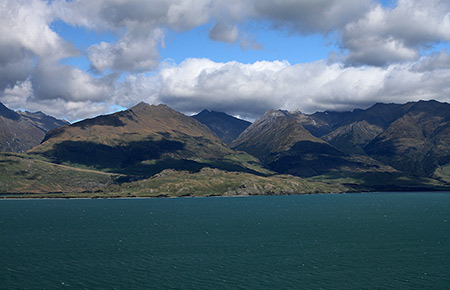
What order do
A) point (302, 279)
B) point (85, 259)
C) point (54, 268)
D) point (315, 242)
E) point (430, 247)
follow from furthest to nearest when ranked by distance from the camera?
point (315, 242) < point (430, 247) < point (85, 259) < point (54, 268) < point (302, 279)

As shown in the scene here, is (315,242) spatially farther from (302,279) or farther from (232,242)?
(302,279)

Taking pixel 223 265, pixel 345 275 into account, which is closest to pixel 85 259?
pixel 223 265

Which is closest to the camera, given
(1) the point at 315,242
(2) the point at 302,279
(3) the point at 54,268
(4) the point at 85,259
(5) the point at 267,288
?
(5) the point at 267,288

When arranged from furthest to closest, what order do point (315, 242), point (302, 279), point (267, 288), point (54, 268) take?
point (315, 242), point (54, 268), point (302, 279), point (267, 288)

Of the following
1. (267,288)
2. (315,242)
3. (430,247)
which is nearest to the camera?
(267,288)

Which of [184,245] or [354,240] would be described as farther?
[354,240]

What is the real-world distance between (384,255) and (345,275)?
31236mm

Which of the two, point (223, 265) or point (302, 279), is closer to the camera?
point (302, 279)

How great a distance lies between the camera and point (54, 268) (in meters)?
108

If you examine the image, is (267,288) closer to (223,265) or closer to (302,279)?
(302,279)

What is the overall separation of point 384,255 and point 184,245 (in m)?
64.8

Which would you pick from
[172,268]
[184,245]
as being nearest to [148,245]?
[184,245]

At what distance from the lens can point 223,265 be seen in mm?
112500

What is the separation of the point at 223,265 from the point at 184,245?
36.0 meters
